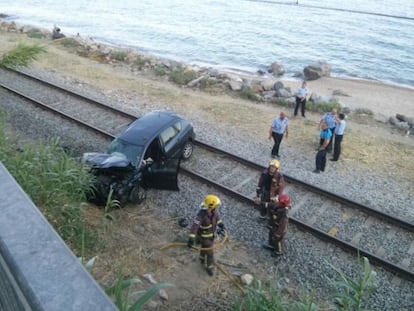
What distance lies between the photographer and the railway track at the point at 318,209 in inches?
383

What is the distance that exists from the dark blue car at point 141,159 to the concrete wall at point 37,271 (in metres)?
7.93

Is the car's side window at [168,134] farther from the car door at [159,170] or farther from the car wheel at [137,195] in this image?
the car wheel at [137,195]

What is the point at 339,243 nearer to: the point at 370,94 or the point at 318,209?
the point at 318,209

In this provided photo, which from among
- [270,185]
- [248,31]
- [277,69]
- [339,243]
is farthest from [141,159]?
[248,31]

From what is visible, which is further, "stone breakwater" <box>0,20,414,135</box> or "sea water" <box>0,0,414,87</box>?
"sea water" <box>0,0,414,87</box>

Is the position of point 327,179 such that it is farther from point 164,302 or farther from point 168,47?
point 168,47

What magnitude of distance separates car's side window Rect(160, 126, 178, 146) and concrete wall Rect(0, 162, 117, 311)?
9963 mm

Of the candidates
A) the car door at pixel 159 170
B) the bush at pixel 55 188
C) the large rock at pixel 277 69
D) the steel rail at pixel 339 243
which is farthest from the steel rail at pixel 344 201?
the large rock at pixel 277 69

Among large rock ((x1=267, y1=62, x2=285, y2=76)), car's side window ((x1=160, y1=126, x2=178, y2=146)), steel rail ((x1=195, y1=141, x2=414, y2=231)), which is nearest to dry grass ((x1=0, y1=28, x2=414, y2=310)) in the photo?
car's side window ((x1=160, y1=126, x2=178, y2=146))

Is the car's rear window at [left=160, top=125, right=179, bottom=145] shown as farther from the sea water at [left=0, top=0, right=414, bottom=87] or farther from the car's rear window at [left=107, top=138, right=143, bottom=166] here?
the sea water at [left=0, top=0, right=414, bottom=87]

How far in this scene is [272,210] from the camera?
914cm

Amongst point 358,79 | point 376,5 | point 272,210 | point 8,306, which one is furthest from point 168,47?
point 376,5

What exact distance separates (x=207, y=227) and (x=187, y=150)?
534cm

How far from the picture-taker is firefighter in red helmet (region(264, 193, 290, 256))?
891 cm
